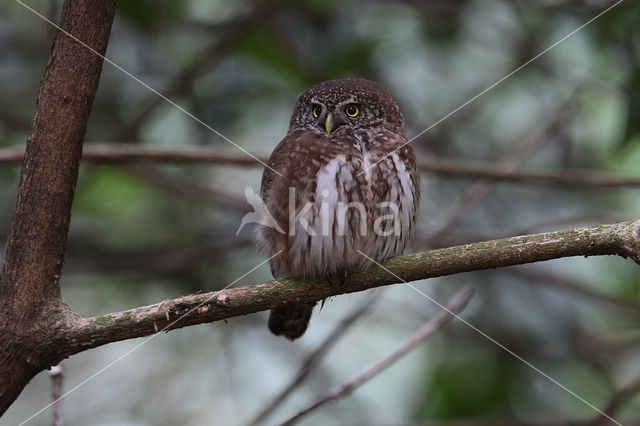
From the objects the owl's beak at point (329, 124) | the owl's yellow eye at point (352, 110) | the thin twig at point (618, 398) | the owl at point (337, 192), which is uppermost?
the owl's yellow eye at point (352, 110)

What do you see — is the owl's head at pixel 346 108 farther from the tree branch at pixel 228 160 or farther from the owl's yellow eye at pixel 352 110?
the tree branch at pixel 228 160

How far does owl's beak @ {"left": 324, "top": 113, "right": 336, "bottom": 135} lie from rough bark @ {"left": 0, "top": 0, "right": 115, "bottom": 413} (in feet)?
4.33

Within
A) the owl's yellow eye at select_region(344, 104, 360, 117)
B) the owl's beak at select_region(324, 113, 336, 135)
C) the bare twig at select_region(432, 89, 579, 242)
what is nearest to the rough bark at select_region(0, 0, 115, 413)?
the owl's beak at select_region(324, 113, 336, 135)

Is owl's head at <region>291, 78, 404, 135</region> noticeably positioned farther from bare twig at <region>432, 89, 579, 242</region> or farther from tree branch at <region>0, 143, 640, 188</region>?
bare twig at <region>432, 89, 579, 242</region>

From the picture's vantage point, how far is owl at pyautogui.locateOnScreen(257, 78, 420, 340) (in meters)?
3.00

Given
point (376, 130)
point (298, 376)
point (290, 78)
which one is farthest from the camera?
point (290, 78)

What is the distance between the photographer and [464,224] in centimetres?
552

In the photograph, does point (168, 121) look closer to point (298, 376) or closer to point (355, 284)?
point (298, 376)

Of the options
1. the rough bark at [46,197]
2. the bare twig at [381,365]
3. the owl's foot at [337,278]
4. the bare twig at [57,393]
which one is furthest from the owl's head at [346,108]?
the bare twig at [57,393]

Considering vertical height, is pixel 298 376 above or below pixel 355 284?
below

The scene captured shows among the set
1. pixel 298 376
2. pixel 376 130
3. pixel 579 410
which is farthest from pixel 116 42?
pixel 579 410

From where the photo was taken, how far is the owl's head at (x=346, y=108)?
3385 mm

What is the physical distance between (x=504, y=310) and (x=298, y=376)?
2.61 m

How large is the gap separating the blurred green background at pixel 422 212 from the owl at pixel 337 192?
4.02 ft
